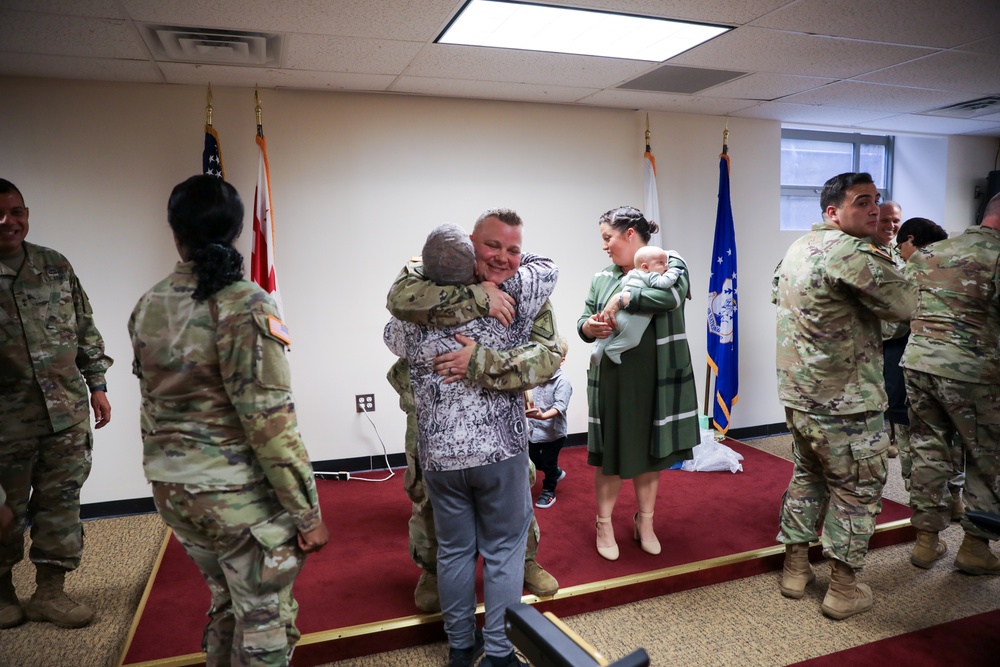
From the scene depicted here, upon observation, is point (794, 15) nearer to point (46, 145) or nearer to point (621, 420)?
point (621, 420)

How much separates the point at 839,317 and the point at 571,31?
5.49 feet

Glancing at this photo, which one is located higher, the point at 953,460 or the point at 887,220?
the point at 887,220

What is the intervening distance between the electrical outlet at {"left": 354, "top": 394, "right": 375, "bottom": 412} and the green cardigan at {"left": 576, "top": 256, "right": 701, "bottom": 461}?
5.69 ft

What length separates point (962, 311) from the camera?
9.64ft

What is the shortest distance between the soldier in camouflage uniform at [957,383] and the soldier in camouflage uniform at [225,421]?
2.73 meters

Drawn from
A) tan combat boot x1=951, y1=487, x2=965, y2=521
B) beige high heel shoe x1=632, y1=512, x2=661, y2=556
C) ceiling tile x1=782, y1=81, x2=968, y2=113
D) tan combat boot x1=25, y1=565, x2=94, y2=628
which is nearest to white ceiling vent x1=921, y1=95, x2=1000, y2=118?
ceiling tile x1=782, y1=81, x2=968, y2=113

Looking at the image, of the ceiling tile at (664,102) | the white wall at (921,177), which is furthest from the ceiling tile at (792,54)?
the white wall at (921,177)

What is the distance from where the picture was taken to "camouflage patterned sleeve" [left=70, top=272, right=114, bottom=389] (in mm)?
2645

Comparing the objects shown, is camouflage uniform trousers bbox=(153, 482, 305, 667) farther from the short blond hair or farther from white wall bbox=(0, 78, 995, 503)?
white wall bbox=(0, 78, 995, 503)

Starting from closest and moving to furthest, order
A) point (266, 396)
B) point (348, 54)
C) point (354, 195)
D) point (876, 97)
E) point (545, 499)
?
1. point (266, 396)
2. point (348, 54)
3. point (545, 499)
4. point (354, 195)
5. point (876, 97)

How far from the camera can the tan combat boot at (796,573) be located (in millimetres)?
2738

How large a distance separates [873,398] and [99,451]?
384 cm

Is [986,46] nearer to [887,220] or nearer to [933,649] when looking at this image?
[887,220]

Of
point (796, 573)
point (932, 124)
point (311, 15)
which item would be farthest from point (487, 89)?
point (932, 124)
